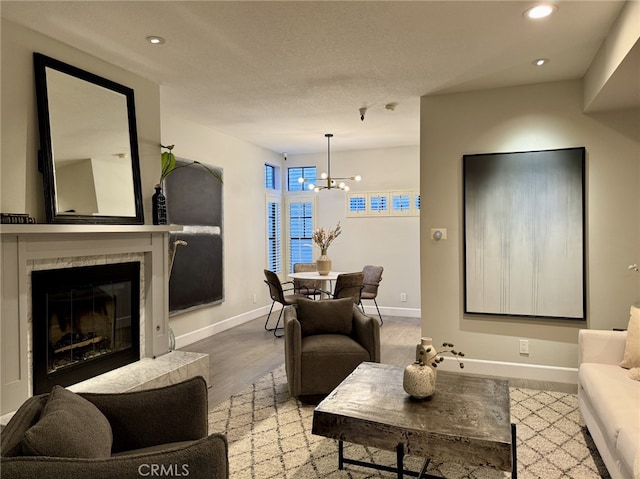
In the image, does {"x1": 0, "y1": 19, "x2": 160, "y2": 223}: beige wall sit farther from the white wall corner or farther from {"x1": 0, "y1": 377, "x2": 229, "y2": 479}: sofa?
the white wall corner

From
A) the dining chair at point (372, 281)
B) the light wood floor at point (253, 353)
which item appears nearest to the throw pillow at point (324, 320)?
the light wood floor at point (253, 353)

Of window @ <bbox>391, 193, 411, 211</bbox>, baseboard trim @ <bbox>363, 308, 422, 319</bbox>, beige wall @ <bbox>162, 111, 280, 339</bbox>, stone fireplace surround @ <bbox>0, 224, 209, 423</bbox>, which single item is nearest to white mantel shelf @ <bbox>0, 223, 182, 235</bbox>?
stone fireplace surround @ <bbox>0, 224, 209, 423</bbox>

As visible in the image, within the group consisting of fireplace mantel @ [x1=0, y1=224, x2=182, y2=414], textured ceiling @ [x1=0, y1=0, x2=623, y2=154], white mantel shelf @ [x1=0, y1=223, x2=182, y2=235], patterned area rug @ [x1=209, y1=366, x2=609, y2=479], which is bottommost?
patterned area rug @ [x1=209, y1=366, x2=609, y2=479]

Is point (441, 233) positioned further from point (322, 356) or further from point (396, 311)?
point (396, 311)

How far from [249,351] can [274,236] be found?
282 centimetres

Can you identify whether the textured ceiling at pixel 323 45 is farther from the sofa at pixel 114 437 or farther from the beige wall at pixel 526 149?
the sofa at pixel 114 437

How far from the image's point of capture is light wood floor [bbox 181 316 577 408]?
382 centimetres

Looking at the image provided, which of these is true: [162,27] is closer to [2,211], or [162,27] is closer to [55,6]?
[55,6]

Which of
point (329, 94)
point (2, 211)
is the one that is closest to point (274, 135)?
point (329, 94)

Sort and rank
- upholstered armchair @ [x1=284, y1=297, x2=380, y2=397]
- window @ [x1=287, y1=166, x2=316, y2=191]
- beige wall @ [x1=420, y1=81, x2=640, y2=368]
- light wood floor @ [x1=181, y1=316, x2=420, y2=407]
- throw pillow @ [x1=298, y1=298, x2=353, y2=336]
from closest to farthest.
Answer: upholstered armchair @ [x1=284, y1=297, x2=380, y2=397], beige wall @ [x1=420, y1=81, x2=640, y2=368], throw pillow @ [x1=298, y1=298, x2=353, y2=336], light wood floor @ [x1=181, y1=316, x2=420, y2=407], window @ [x1=287, y1=166, x2=316, y2=191]

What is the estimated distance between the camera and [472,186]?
161 inches

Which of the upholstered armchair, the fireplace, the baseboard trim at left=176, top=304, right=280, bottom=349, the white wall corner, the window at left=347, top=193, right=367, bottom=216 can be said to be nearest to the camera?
the white wall corner

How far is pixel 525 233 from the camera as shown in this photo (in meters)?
3.93

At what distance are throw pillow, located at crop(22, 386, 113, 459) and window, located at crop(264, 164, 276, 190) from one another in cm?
567
